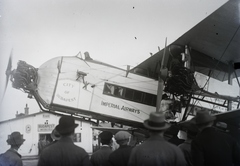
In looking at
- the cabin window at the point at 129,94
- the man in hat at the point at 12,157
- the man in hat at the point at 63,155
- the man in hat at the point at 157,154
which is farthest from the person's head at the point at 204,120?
the cabin window at the point at 129,94

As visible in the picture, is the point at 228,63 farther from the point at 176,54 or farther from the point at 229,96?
the point at 176,54

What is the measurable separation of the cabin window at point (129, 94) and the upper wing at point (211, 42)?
1218mm

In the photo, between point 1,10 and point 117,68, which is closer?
point 1,10

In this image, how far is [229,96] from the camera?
9.87 metres

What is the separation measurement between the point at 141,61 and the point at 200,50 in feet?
7.64

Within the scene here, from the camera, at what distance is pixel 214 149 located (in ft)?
9.85

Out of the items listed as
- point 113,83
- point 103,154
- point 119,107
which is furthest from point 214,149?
point 113,83

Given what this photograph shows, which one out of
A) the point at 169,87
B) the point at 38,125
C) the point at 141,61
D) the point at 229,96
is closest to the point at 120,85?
the point at 169,87

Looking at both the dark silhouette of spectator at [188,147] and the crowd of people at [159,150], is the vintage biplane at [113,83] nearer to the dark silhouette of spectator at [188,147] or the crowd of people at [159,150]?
the dark silhouette of spectator at [188,147]

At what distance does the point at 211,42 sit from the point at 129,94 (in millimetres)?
3774

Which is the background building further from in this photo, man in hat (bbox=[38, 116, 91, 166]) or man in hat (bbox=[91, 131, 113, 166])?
man in hat (bbox=[38, 116, 91, 166])

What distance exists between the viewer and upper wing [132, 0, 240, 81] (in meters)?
7.30

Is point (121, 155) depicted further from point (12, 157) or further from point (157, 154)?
point (12, 157)

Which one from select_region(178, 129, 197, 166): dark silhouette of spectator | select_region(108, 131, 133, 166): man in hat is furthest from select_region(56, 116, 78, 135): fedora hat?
select_region(178, 129, 197, 166): dark silhouette of spectator
